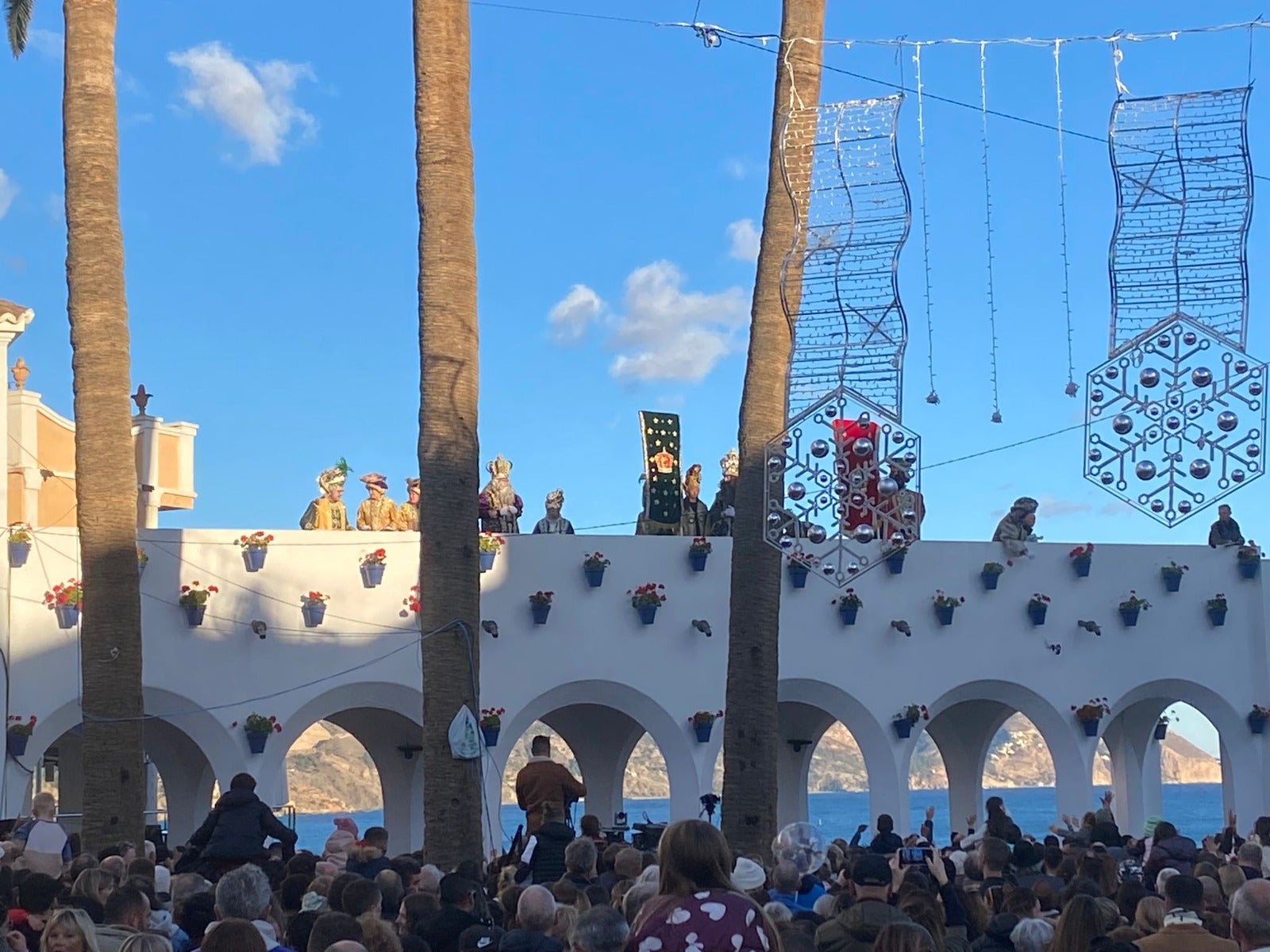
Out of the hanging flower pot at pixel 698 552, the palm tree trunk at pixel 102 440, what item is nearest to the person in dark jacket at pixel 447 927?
the palm tree trunk at pixel 102 440

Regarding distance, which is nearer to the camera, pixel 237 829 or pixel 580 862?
pixel 580 862

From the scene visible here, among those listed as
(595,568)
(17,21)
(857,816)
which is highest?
(17,21)

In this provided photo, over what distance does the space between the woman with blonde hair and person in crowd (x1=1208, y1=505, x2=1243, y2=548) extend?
17.6 meters

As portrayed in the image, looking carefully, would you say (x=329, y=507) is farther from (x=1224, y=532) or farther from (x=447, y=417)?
(x=1224, y=532)

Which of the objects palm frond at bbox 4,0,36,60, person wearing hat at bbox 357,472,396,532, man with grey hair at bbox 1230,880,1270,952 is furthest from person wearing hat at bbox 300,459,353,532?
man with grey hair at bbox 1230,880,1270,952

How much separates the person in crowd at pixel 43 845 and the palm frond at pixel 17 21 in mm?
8372

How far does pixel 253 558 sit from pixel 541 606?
3.08 metres

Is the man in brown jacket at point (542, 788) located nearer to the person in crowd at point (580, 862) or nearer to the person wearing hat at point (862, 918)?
the person in crowd at point (580, 862)

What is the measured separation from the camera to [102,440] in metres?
13.2

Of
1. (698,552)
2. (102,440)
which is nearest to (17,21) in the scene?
(102,440)

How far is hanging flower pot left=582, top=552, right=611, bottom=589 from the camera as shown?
1869 centimetres

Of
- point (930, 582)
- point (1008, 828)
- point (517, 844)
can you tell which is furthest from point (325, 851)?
point (930, 582)

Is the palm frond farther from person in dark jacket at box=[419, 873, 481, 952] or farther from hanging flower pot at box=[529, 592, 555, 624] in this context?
person in dark jacket at box=[419, 873, 481, 952]

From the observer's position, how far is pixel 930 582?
19.9m
